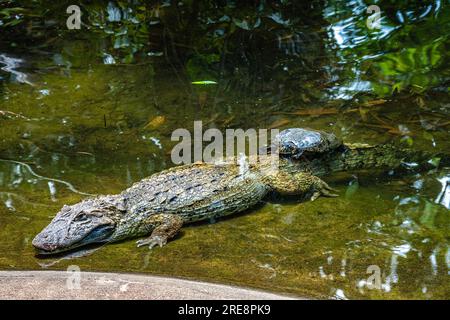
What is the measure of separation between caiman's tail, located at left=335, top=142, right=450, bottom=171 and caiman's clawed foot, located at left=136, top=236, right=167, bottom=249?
2147 millimetres

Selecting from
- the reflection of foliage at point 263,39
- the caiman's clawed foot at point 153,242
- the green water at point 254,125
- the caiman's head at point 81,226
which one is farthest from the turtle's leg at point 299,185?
the reflection of foliage at point 263,39

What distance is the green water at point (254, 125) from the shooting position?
4785 mm

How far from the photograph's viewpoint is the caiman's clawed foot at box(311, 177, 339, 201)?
5855mm

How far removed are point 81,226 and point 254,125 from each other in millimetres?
2760

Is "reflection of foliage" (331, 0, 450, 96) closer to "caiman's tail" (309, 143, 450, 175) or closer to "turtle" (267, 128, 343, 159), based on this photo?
"caiman's tail" (309, 143, 450, 175)

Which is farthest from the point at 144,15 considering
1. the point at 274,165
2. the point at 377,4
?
the point at 274,165

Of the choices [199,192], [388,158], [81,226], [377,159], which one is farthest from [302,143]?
[81,226]

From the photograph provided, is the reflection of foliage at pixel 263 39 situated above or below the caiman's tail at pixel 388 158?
above

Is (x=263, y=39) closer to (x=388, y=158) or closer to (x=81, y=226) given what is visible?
(x=388, y=158)

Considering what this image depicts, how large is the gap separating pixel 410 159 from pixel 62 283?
376 cm

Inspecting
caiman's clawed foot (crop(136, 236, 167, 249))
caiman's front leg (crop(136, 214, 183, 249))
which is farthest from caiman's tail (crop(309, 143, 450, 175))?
caiman's clawed foot (crop(136, 236, 167, 249))

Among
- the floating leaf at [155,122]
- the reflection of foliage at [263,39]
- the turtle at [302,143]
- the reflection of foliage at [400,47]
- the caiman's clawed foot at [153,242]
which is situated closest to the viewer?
the caiman's clawed foot at [153,242]

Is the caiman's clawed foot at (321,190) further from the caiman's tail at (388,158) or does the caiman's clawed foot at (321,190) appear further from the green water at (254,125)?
the caiman's tail at (388,158)

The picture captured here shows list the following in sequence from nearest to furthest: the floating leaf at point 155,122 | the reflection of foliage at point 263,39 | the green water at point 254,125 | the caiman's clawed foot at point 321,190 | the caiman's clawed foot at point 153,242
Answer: the green water at point 254,125
the caiman's clawed foot at point 153,242
the caiman's clawed foot at point 321,190
the floating leaf at point 155,122
the reflection of foliage at point 263,39
